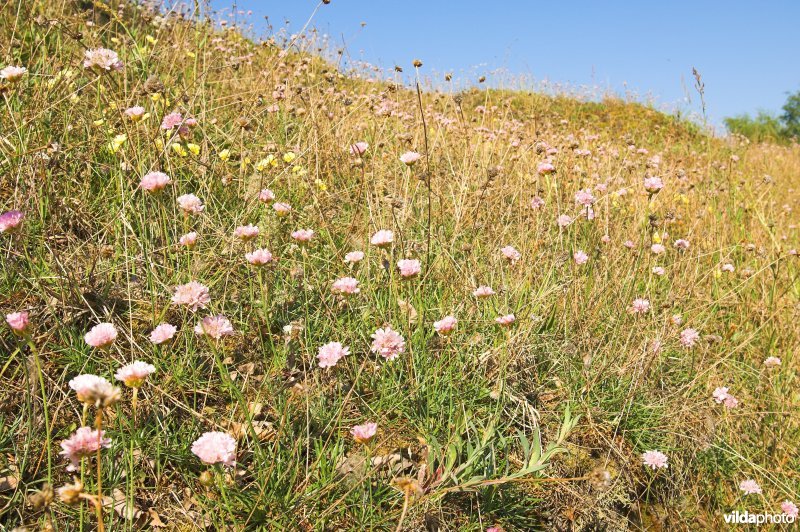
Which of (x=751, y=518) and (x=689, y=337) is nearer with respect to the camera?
(x=751, y=518)

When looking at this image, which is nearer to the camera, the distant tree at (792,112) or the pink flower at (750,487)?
the pink flower at (750,487)

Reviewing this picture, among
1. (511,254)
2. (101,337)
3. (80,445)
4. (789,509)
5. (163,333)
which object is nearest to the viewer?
(80,445)

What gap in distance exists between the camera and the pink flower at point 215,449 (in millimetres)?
1196

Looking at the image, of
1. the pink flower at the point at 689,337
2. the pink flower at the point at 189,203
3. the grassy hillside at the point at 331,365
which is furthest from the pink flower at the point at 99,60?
the pink flower at the point at 689,337

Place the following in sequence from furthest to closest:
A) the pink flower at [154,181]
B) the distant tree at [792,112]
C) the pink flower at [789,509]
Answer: the distant tree at [792,112] < the pink flower at [789,509] < the pink flower at [154,181]

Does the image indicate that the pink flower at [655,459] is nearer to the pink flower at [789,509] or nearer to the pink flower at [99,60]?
the pink flower at [789,509]

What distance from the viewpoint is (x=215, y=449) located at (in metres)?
1.21

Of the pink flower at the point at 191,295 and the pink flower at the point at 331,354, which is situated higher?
the pink flower at the point at 191,295

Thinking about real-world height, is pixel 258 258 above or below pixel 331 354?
above

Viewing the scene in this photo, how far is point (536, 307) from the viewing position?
209 centimetres

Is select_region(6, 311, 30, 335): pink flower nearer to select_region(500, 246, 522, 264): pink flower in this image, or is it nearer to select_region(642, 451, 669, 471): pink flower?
select_region(500, 246, 522, 264): pink flower

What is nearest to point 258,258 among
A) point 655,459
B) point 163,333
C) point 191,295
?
point 191,295

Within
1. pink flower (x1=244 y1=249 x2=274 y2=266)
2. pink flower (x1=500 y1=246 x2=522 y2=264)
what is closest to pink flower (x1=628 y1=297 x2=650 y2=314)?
pink flower (x1=500 y1=246 x2=522 y2=264)

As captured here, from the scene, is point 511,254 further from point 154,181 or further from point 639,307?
point 154,181
